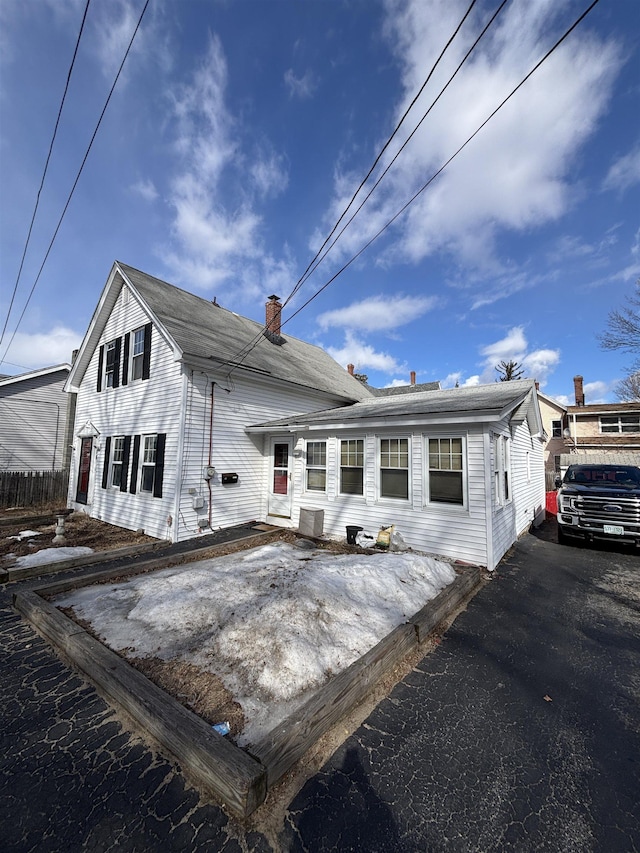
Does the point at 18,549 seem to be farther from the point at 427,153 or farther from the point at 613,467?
the point at 613,467

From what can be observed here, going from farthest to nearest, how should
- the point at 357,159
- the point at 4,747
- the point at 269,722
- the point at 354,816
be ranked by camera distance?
the point at 357,159 < the point at 269,722 < the point at 4,747 < the point at 354,816

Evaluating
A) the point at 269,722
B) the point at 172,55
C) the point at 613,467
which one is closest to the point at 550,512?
the point at 613,467

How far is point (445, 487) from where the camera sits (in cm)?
731

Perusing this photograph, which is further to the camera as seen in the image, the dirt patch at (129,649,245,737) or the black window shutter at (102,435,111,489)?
the black window shutter at (102,435,111,489)

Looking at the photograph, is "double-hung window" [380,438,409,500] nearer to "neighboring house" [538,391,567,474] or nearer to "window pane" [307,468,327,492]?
"window pane" [307,468,327,492]

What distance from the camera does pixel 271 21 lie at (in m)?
5.77

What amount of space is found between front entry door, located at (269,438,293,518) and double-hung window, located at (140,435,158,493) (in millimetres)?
3344

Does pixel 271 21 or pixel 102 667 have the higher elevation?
pixel 271 21

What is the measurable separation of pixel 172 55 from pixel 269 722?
383 inches

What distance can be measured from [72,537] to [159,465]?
2855 mm

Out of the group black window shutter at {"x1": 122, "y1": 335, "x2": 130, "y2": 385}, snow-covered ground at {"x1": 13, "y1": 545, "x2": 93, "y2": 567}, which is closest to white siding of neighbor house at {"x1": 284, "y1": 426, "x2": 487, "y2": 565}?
snow-covered ground at {"x1": 13, "y1": 545, "x2": 93, "y2": 567}

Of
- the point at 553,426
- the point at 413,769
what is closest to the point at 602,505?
the point at 413,769

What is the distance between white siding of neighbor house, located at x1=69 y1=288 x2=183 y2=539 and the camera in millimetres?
8883

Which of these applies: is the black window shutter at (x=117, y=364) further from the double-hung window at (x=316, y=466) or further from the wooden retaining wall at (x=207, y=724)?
the wooden retaining wall at (x=207, y=724)
